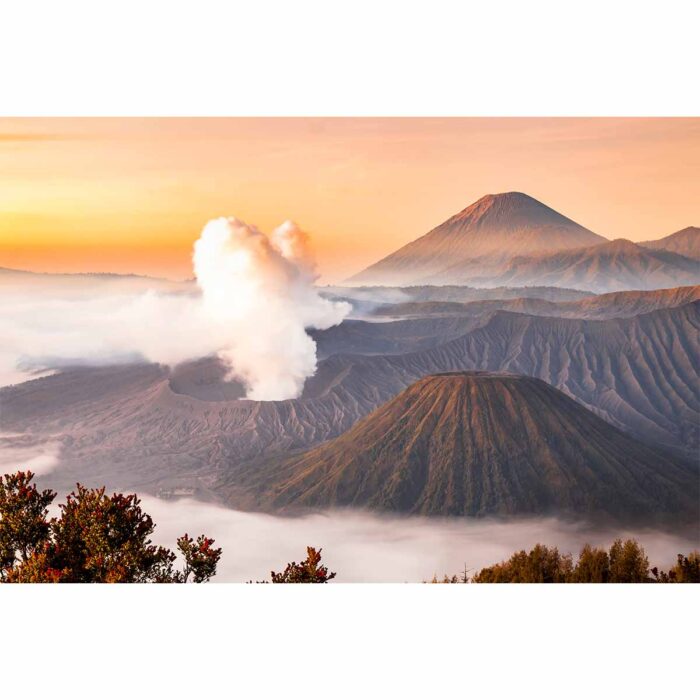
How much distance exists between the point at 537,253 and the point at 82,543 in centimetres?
1122

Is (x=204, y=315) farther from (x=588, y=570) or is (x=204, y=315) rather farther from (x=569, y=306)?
(x=588, y=570)

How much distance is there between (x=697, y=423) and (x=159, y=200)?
10.8m

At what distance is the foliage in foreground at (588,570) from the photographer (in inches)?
500

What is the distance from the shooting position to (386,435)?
1678 cm

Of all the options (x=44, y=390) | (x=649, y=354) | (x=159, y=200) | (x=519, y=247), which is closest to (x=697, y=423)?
(x=649, y=354)

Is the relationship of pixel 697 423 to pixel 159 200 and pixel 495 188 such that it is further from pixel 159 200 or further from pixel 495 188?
pixel 159 200

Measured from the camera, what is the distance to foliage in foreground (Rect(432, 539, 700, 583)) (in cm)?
1270

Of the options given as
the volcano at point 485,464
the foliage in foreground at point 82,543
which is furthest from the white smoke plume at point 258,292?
the foliage in foreground at point 82,543

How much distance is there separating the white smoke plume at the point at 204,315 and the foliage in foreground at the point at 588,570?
629 centimetres

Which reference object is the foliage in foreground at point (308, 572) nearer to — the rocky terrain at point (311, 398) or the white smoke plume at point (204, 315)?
the rocky terrain at point (311, 398)

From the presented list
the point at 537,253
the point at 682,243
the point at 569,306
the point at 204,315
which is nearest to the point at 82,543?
the point at 204,315

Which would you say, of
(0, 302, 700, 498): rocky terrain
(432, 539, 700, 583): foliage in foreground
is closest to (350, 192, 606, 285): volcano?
(0, 302, 700, 498): rocky terrain

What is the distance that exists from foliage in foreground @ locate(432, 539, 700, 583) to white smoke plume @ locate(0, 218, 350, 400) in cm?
629

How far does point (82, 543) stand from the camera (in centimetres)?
1038
